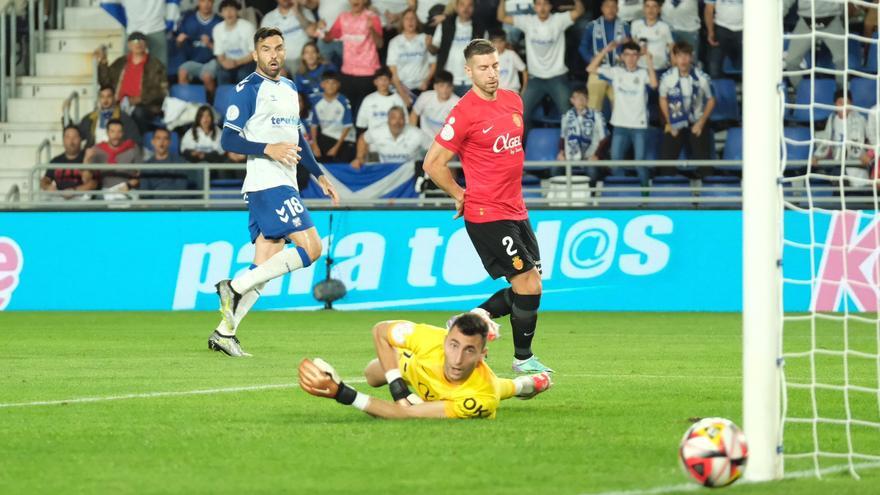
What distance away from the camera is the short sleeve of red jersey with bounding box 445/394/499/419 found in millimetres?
7652

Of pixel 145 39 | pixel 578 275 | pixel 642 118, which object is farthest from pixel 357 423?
pixel 145 39

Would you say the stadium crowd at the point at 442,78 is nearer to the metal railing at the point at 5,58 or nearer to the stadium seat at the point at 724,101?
the stadium seat at the point at 724,101

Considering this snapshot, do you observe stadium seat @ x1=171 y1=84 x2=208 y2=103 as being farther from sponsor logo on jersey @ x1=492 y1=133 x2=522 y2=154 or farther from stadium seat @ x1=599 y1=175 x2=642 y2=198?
sponsor logo on jersey @ x1=492 y1=133 x2=522 y2=154

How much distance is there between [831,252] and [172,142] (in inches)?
343

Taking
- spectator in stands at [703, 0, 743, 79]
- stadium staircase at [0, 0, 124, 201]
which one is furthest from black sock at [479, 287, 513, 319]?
stadium staircase at [0, 0, 124, 201]

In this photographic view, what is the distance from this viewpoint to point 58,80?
23.2m

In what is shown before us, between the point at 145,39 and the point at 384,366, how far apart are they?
47.6 ft

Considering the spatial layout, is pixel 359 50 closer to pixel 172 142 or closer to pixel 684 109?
pixel 172 142

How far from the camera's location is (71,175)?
65.3ft

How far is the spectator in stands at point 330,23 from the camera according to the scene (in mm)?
21219

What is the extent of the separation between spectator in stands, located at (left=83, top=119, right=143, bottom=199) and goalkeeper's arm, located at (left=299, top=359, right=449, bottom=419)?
12689 millimetres

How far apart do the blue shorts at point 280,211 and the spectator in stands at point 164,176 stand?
807 cm

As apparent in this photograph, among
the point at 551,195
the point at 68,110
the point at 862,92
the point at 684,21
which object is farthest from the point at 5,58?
the point at 862,92

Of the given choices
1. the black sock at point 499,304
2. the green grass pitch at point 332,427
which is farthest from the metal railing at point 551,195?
the black sock at point 499,304
